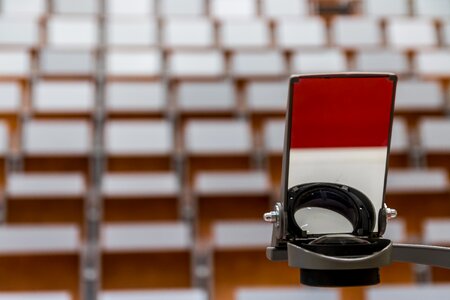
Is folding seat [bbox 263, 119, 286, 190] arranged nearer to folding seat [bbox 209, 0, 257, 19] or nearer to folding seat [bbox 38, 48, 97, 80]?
folding seat [bbox 38, 48, 97, 80]

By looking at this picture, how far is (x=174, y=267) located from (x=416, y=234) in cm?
30

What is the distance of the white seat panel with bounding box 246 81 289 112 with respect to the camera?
3.62 feet

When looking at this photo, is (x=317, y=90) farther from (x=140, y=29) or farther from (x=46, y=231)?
(x=140, y=29)

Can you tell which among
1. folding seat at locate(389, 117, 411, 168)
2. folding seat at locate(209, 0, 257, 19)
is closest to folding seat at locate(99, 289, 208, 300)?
folding seat at locate(389, 117, 411, 168)

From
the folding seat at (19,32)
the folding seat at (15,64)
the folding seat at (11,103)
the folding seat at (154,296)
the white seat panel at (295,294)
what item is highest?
the folding seat at (19,32)

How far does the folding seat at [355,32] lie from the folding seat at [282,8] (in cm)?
11

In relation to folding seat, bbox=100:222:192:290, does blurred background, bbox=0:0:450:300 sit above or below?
above

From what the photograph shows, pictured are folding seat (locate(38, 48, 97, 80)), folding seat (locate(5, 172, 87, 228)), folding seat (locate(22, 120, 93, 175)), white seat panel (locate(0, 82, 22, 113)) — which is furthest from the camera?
folding seat (locate(38, 48, 97, 80))

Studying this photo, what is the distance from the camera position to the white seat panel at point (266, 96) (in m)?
1.10

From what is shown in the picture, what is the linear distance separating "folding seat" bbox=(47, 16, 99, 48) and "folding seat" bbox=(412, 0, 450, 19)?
2.18ft

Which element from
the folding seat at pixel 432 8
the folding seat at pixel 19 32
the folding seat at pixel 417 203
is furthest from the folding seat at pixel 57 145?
the folding seat at pixel 432 8

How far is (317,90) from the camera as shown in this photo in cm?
20

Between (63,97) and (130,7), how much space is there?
1.30 feet

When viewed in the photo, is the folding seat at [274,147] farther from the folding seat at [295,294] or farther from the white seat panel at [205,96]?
the folding seat at [295,294]
